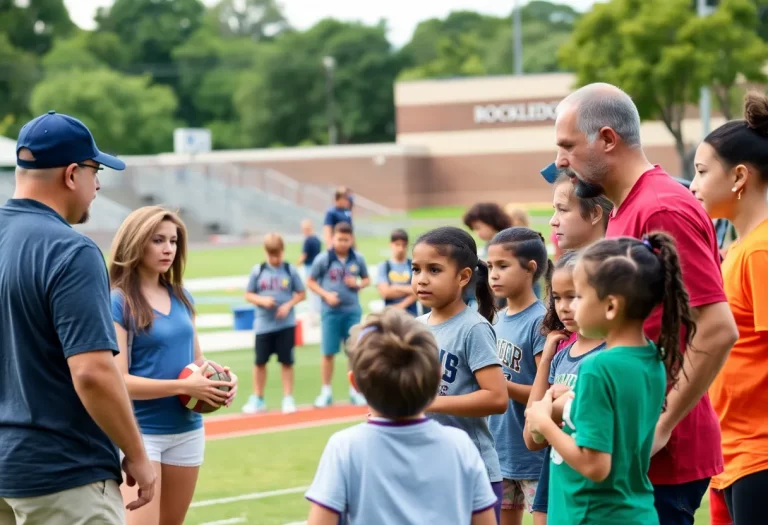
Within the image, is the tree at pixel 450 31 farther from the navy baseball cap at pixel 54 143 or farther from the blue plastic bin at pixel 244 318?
the navy baseball cap at pixel 54 143

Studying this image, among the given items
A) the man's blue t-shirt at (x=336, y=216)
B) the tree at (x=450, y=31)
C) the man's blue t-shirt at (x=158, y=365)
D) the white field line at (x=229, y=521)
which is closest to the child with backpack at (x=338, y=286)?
the man's blue t-shirt at (x=336, y=216)

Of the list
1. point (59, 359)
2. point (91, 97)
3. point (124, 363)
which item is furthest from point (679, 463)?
point (91, 97)

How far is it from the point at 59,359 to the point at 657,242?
2183 mm

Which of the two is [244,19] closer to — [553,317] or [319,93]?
[319,93]

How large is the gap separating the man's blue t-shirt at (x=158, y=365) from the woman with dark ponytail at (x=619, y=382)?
2.53m

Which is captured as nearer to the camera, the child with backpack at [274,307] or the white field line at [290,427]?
the white field line at [290,427]

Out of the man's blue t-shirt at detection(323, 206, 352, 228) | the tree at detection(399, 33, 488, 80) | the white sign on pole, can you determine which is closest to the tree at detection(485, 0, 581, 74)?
the tree at detection(399, 33, 488, 80)

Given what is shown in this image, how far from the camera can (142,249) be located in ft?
18.9

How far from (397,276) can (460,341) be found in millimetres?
8738

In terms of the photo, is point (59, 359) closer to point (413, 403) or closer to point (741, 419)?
point (413, 403)

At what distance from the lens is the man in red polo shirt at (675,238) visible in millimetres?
3723

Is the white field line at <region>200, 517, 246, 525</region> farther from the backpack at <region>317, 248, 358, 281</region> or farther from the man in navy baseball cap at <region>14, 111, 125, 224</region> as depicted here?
the backpack at <region>317, 248, 358, 281</region>

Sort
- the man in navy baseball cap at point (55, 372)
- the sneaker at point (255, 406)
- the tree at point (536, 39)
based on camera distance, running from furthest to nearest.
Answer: the tree at point (536, 39), the sneaker at point (255, 406), the man in navy baseball cap at point (55, 372)

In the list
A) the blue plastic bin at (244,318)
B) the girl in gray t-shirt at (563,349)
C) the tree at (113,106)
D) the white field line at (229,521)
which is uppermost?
the tree at (113,106)
